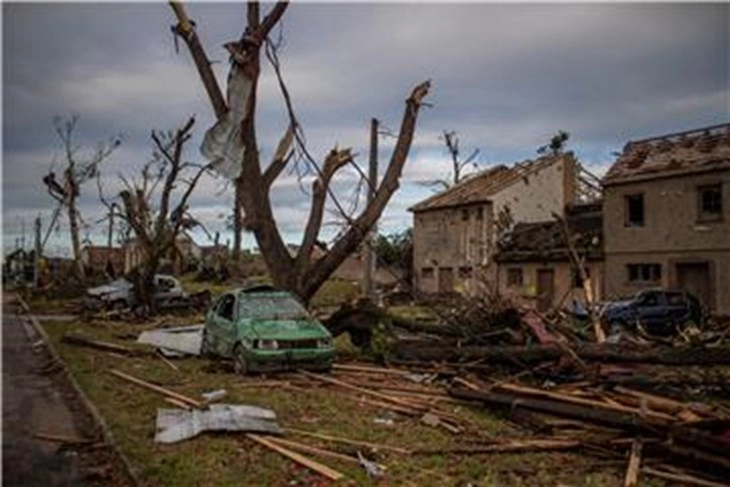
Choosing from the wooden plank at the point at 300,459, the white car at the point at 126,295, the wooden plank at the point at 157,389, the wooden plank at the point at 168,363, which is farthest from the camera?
the white car at the point at 126,295

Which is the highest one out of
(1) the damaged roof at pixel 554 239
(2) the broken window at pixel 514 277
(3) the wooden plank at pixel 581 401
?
(1) the damaged roof at pixel 554 239

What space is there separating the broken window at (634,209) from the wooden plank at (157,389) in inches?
996

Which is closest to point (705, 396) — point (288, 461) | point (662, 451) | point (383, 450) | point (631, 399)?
point (631, 399)

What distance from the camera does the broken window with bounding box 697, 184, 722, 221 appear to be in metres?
30.4

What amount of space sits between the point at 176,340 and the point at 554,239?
2382cm

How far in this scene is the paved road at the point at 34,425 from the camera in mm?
8062

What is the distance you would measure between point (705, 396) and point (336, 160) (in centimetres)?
1068

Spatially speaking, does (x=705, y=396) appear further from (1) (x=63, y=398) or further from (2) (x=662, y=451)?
(1) (x=63, y=398)

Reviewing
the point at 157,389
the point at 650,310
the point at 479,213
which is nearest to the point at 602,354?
the point at 157,389

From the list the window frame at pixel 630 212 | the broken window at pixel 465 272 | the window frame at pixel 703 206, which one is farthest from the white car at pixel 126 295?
the window frame at pixel 703 206

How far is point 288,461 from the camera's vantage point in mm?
8086

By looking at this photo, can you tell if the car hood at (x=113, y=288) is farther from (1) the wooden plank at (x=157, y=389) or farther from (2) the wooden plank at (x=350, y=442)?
(2) the wooden plank at (x=350, y=442)

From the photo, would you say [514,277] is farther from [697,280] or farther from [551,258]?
[697,280]

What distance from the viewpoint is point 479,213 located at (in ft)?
141
